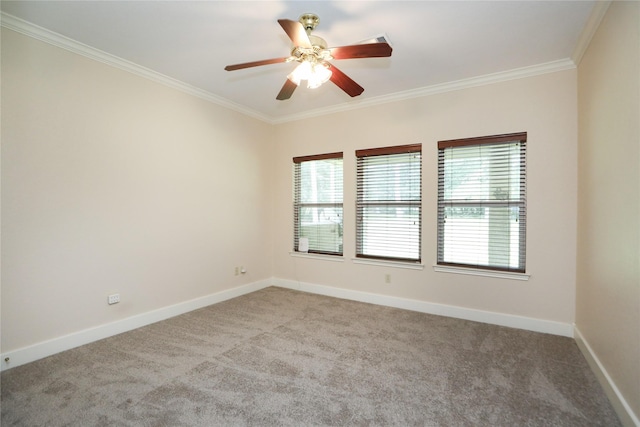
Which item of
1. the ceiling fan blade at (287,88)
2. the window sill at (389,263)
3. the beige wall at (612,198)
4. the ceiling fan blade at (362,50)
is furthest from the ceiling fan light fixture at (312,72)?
the window sill at (389,263)

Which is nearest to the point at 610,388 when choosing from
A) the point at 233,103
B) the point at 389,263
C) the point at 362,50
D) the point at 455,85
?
the point at 389,263

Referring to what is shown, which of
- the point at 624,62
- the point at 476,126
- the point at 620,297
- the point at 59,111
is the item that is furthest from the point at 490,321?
the point at 59,111

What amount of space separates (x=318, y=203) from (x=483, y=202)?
2.22 meters

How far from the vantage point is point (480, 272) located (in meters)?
3.46

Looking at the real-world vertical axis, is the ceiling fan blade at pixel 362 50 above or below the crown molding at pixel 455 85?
below

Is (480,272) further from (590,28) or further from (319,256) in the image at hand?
(590,28)

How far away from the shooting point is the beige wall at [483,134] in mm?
3068

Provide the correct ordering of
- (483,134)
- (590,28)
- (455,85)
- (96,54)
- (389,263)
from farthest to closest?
(389,263) < (455,85) < (483,134) < (96,54) < (590,28)

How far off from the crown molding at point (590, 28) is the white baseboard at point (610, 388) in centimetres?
253

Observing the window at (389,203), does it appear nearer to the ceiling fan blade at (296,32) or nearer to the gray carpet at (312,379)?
the gray carpet at (312,379)

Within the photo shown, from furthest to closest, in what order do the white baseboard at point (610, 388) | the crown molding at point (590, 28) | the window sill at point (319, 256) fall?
the window sill at point (319, 256) → the crown molding at point (590, 28) → the white baseboard at point (610, 388)

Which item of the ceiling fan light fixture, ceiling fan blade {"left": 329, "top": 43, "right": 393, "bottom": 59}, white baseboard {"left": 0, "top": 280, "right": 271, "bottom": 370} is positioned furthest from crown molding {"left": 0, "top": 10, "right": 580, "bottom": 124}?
white baseboard {"left": 0, "top": 280, "right": 271, "bottom": 370}

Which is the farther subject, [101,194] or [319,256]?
[319,256]

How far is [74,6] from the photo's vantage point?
2266mm
